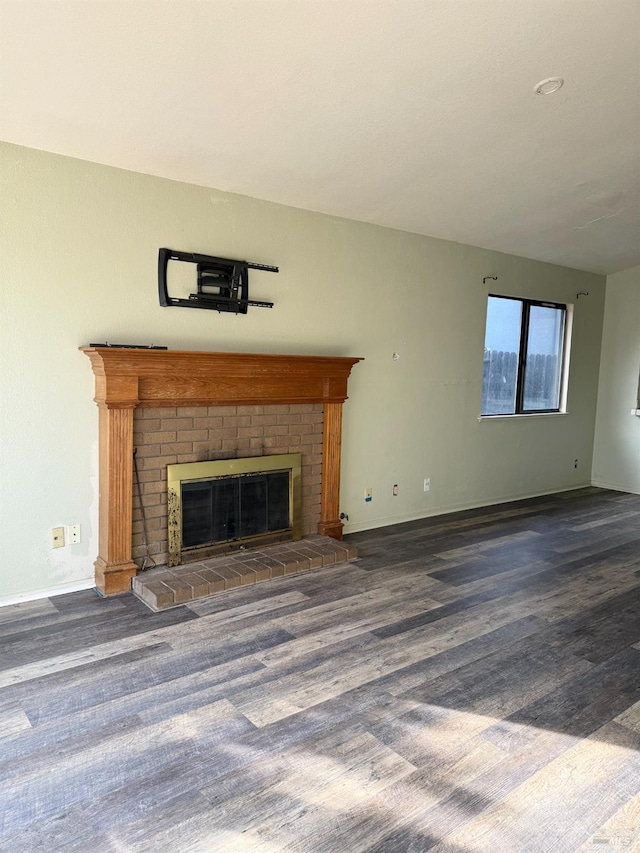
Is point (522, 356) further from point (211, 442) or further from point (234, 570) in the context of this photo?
point (234, 570)

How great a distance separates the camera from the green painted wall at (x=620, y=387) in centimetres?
654

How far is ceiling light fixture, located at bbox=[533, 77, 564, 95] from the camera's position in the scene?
9.36 feet

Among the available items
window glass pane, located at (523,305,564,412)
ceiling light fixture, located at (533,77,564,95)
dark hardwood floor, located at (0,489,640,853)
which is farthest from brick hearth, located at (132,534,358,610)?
window glass pane, located at (523,305,564,412)

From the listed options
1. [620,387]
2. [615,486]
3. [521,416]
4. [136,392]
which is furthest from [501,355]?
[136,392]

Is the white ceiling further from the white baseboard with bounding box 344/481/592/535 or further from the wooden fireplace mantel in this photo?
the white baseboard with bounding box 344/481/592/535

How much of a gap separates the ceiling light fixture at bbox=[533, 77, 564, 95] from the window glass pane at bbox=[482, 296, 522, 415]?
105 inches

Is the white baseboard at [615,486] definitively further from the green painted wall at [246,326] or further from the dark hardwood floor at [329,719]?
the dark hardwood floor at [329,719]

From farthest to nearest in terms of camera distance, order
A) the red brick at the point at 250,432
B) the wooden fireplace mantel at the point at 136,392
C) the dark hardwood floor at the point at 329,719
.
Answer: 1. the red brick at the point at 250,432
2. the wooden fireplace mantel at the point at 136,392
3. the dark hardwood floor at the point at 329,719

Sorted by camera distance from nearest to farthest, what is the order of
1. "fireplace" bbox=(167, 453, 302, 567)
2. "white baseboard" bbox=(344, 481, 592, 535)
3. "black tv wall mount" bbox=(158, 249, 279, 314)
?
"black tv wall mount" bbox=(158, 249, 279, 314) → "fireplace" bbox=(167, 453, 302, 567) → "white baseboard" bbox=(344, 481, 592, 535)

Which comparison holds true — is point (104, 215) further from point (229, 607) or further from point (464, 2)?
point (229, 607)

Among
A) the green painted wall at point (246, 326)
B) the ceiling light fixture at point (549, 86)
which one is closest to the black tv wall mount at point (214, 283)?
the green painted wall at point (246, 326)

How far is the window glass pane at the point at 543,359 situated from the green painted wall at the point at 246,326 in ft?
0.72

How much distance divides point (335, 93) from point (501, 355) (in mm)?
3550

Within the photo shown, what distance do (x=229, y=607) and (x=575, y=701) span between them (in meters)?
1.72
